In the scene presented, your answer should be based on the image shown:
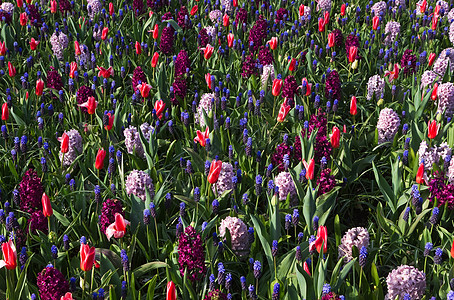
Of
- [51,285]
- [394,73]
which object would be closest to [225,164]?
[51,285]

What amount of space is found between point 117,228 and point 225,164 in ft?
2.81

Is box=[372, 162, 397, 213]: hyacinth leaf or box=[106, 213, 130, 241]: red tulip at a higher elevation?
box=[106, 213, 130, 241]: red tulip

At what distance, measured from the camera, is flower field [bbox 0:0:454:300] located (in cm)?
263

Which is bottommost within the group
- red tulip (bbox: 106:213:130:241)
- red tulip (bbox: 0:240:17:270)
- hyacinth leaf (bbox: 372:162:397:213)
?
hyacinth leaf (bbox: 372:162:397:213)

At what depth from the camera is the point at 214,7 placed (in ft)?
20.5

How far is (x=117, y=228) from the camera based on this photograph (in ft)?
8.57

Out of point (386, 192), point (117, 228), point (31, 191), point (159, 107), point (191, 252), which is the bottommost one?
point (386, 192)

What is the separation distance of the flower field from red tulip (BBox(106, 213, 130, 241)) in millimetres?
13

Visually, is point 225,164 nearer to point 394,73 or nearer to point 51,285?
point 51,285

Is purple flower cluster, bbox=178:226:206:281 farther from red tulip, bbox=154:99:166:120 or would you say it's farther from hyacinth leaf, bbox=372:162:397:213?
red tulip, bbox=154:99:166:120

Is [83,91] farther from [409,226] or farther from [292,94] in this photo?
[409,226]

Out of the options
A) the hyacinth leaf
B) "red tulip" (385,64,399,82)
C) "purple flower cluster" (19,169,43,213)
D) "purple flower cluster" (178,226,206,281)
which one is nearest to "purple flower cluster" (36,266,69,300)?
"purple flower cluster" (178,226,206,281)

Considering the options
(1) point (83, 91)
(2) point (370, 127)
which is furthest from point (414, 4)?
(1) point (83, 91)

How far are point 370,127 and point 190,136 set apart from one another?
130cm
